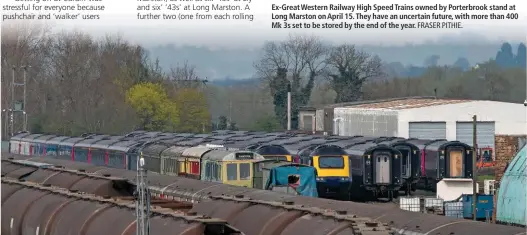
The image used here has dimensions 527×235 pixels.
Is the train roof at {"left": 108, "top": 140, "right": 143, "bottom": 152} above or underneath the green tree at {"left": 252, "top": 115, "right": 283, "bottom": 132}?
underneath

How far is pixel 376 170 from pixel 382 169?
0.99ft

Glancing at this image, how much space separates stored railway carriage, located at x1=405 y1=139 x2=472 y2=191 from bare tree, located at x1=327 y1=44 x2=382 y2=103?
3404cm

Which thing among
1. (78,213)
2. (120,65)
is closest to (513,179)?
(78,213)

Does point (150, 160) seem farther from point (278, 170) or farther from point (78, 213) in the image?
point (78, 213)

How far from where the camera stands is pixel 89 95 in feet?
217

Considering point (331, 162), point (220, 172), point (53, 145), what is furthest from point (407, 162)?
point (53, 145)

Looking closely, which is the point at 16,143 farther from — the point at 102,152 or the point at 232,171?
the point at 232,171

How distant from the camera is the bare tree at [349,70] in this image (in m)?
83.9

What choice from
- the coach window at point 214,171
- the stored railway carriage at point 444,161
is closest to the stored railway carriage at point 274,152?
the coach window at point 214,171

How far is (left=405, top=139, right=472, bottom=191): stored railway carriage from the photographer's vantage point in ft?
153

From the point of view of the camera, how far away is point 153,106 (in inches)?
2808

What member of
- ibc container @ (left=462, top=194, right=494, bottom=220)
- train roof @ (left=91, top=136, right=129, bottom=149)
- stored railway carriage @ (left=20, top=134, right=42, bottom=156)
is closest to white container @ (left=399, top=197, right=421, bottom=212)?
ibc container @ (left=462, top=194, right=494, bottom=220)

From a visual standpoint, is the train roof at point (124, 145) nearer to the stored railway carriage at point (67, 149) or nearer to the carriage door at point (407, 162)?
the stored railway carriage at point (67, 149)

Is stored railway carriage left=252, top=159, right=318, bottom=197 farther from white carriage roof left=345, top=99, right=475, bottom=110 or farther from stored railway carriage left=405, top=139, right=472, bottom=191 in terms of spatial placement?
white carriage roof left=345, top=99, right=475, bottom=110
